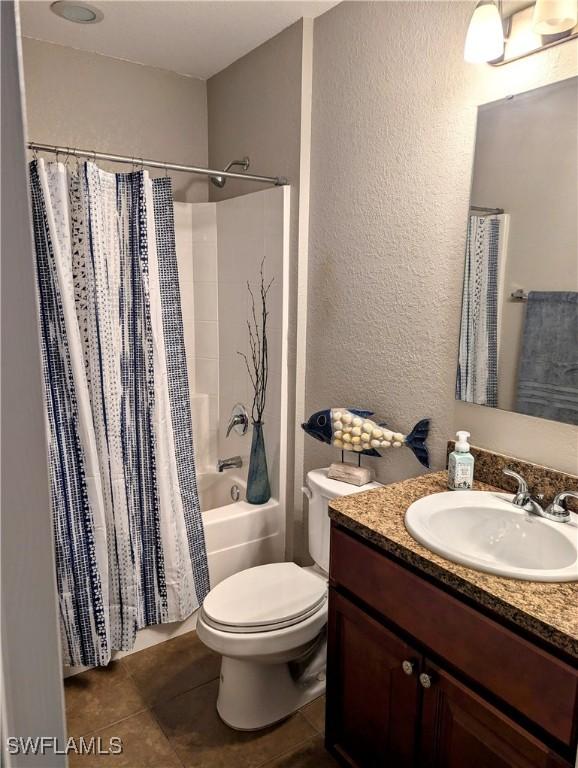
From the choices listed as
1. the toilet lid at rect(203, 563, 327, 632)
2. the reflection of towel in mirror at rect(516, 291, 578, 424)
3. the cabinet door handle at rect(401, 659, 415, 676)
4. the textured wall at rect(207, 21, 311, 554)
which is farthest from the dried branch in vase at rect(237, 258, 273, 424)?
the cabinet door handle at rect(401, 659, 415, 676)

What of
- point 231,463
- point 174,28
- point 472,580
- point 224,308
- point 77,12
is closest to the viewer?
point 472,580

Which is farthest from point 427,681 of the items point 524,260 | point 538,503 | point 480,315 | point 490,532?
point 524,260

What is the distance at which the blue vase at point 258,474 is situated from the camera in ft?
8.10

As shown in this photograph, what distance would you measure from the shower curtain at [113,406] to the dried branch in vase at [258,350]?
0.48 meters

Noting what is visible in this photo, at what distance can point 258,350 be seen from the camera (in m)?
2.57

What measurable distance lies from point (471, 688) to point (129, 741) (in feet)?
3.99

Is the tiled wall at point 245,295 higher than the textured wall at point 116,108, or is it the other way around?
the textured wall at point 116,108

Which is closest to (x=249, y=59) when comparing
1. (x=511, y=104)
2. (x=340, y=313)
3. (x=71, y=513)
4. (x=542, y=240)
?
(x=340, y=313)

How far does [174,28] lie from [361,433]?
180cm

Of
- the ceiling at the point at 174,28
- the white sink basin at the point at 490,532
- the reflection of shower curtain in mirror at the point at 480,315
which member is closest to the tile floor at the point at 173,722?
the white sink basin at the point at 490,532

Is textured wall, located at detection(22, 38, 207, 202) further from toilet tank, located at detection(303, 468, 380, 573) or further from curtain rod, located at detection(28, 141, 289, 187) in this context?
toilet tank, located at detection(303, 468, 380, 573)

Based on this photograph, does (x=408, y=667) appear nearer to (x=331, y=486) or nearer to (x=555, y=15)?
(x=331, y=486)

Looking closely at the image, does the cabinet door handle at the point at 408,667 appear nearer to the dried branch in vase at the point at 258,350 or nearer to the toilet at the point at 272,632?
the toilet at the point at 272,632

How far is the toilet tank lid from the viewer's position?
6.21ft
